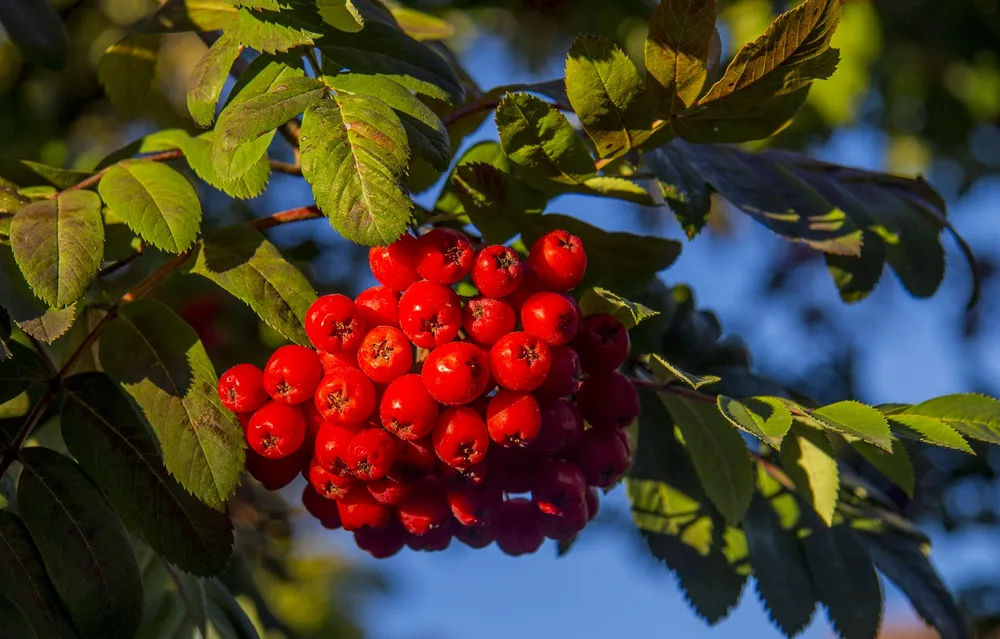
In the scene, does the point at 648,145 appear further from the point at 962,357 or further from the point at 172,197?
the point at 962,357

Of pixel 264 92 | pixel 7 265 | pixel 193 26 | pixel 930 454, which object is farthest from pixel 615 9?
pixel 7 265

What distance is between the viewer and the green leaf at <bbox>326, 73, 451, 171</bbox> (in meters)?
1.10

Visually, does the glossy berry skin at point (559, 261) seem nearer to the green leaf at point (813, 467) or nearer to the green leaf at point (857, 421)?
the green leaf at point (857, 421)

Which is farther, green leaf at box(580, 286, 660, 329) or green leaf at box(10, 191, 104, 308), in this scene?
green leaf at box(580, 286, 660, 329)

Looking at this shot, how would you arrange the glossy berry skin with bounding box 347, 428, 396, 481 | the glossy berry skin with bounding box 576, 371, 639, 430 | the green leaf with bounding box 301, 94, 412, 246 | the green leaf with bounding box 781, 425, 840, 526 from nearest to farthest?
the green leaf with bounding box 301, 94, 412, 246
the glossy berry skin with bounding box 347, 428, 396, 481
the glossy berry skin with bounding box 576, 371, 639, 430
the green leaf with bounding box 781, 425, 840, 526

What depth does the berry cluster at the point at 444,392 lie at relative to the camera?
1.12 metres

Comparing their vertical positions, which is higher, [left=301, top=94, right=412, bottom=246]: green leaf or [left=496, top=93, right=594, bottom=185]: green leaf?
[left=496, top=93, right=594, bottom=185]: green leaf

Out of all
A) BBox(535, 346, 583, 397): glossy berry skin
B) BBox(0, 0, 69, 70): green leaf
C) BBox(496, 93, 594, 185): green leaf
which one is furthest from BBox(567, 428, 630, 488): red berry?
BBox(0, 0, 69, 70): green leaf

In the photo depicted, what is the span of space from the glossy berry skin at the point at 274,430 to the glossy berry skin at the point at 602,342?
0.35 meters

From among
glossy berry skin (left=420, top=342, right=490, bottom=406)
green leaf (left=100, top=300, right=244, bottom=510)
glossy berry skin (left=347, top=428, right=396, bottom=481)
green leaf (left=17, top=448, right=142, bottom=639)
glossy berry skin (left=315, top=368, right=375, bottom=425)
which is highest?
glossy berry skin (left=420, top=342, right=490, bottom=406)

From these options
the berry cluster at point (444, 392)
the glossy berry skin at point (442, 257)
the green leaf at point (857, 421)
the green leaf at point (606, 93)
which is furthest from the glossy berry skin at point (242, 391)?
the green leaf at point (857, 421)

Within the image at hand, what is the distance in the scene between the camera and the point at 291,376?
1148 millimetres

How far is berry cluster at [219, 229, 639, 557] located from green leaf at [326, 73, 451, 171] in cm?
10

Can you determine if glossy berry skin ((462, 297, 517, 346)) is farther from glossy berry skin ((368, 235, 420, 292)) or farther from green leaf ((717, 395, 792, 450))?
green leaf ((717, 395, 792, 450))
